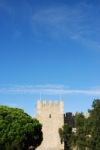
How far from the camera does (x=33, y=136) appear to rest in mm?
99688

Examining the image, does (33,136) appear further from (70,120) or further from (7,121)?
(70,120)

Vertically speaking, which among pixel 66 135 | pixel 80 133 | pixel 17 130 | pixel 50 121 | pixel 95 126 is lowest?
pixel 80 133

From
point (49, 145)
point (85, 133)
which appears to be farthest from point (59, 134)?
point (85, 133)

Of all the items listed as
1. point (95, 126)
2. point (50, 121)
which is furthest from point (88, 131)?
point (50, 121)

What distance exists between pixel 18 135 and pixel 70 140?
11.9 m

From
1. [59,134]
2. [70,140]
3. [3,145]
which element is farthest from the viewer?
[59,134]

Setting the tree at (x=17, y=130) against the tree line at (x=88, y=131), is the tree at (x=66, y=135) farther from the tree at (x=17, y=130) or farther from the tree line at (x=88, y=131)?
the tree at (x=17, y=130)

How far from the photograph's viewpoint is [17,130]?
319ft

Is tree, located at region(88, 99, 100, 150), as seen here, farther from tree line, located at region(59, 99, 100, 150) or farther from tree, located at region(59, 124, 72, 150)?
tree, located at region(59, 124, 72, 150)

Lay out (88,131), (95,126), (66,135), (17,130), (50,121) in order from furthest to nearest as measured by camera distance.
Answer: (50,121)
(66,135)
(88,131)
(95,126)
(17,130)

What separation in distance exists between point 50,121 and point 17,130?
62.1ft

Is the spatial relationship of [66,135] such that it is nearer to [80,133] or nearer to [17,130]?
[80,133]

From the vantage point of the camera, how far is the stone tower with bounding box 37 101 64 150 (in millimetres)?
114562

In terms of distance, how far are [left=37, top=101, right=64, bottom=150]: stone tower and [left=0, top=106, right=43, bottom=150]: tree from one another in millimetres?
11886
